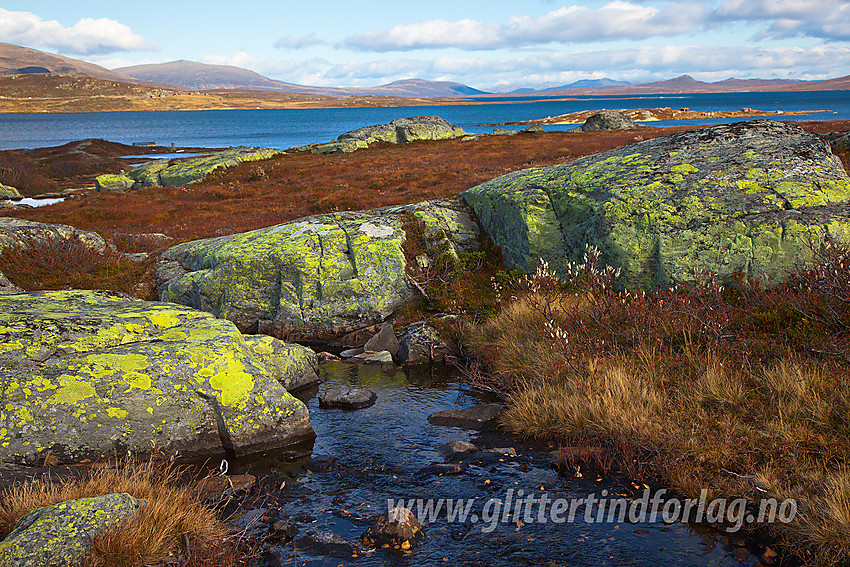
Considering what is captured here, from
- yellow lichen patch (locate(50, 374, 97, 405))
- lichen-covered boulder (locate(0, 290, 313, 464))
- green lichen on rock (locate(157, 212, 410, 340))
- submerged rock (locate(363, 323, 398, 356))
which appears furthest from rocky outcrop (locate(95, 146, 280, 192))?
yellow lichen patch (locate(50, 374, 97, 405))

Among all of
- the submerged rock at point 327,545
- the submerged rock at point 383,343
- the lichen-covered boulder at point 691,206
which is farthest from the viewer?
the submerged rock at point 383,343

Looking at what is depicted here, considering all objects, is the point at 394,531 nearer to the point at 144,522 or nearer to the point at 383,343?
the point at 144,522

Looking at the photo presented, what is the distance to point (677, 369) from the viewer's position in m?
8.53

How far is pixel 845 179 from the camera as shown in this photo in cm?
1123

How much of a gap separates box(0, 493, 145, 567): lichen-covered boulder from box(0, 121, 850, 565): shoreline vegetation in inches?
231

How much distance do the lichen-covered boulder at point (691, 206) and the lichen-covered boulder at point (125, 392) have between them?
7.79 metres

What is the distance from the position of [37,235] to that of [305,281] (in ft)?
33.0

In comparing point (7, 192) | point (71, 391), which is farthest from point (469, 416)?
point (7, 192)

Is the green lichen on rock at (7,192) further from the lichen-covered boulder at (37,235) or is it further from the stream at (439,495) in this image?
the stream at (439,495)

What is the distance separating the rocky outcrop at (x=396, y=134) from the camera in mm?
60156

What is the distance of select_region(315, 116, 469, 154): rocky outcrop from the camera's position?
60.2 metres

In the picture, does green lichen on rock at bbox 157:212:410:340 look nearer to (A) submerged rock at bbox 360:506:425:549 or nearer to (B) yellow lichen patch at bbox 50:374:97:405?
(B) yellow lichen patch at bbox 50:374:97:405

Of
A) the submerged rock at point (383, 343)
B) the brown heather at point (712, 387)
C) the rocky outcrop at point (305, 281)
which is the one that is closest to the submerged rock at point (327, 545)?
the brown heather at point (712, 387)

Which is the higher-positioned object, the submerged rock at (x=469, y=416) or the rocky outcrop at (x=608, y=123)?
the rocky outcrop at (x=608, y=123)
